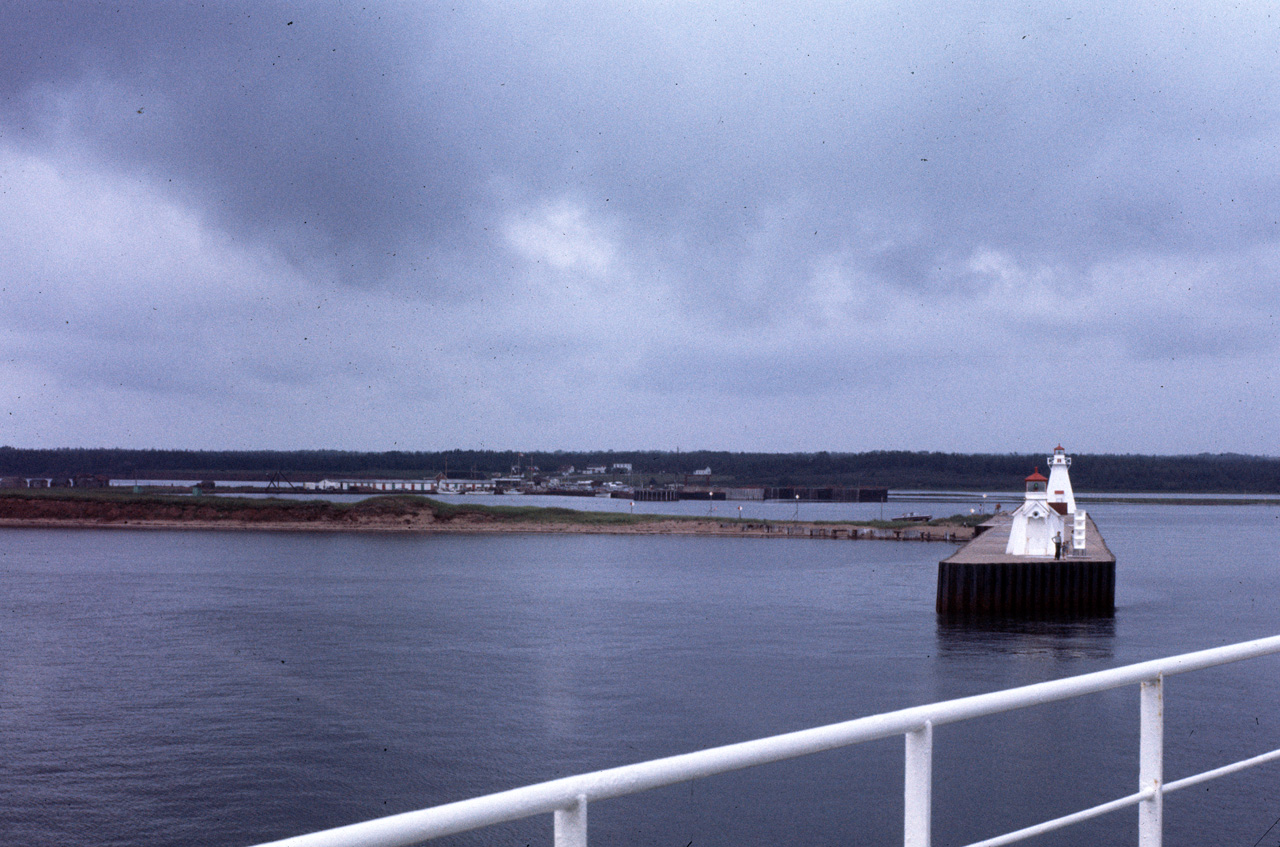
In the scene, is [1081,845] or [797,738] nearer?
[797,738]

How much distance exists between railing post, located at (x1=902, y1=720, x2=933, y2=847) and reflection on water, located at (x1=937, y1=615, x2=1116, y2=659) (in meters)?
31.2

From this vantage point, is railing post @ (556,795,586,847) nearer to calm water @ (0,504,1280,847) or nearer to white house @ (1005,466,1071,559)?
calm water @ (0,504,1280,847)

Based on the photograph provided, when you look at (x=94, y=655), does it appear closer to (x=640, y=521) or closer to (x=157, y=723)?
(x=157, y=723)

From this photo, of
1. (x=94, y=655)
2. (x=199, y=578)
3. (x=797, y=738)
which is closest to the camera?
(x=797, y=738)

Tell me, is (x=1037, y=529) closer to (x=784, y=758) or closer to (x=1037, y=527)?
(x=1037, y=527)

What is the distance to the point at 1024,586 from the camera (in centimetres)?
3797

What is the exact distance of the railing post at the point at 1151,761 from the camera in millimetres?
3211

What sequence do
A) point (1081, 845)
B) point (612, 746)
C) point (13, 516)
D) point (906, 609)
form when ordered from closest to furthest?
point (1081, 845)
point (612, 746)
point (906, 609)
point (13, 516)

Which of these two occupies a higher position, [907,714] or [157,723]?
[907,714]

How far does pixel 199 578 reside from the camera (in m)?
56.2

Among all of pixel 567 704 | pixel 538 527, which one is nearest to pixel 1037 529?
pixel 567 704

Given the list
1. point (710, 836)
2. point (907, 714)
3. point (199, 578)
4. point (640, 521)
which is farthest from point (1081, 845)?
point (640, 521)

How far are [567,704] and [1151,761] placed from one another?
75.3ft

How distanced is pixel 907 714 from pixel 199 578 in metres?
60.1
